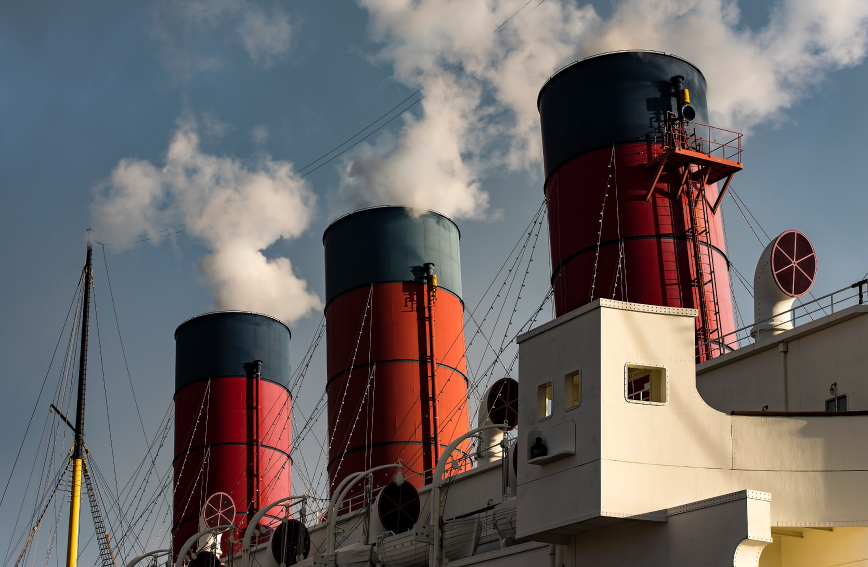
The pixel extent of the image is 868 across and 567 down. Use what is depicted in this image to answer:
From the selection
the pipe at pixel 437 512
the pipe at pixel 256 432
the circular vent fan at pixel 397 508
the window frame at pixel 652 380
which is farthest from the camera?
the pipe at pixel 256 432

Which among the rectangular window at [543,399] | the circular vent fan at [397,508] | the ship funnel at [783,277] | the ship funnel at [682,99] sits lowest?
the circular vent fan at [397,508]

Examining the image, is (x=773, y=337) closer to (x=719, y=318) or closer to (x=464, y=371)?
(x=719, y=318)

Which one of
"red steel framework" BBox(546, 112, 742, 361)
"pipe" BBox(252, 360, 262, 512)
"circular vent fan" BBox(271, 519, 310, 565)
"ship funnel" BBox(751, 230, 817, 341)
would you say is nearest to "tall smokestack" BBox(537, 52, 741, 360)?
"red steel framework" BBox(546, 112, 742, 361)

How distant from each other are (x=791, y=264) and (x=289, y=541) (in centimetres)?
1221

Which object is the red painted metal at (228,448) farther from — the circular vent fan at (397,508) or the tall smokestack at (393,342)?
the circular vent fan at (397,508)

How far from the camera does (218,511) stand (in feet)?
98.4

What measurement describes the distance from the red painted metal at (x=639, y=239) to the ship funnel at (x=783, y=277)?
3.13 meters

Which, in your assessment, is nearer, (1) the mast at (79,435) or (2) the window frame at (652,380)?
(2) the window frame at (652,380)

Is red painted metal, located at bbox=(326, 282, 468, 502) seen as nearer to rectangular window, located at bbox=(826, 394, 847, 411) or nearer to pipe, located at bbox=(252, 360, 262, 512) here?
pipe, located at bbox=(252, 360, 262, 512)

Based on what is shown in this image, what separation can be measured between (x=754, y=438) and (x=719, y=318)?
754cm

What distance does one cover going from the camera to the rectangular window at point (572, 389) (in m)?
14.1

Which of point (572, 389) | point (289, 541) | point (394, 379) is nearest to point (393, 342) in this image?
point (394, 379)

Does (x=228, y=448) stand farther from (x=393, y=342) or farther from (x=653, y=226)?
(x=653, y=226)

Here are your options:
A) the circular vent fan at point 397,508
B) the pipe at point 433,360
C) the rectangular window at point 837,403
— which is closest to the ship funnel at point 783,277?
the rectangular window at point 837,403
